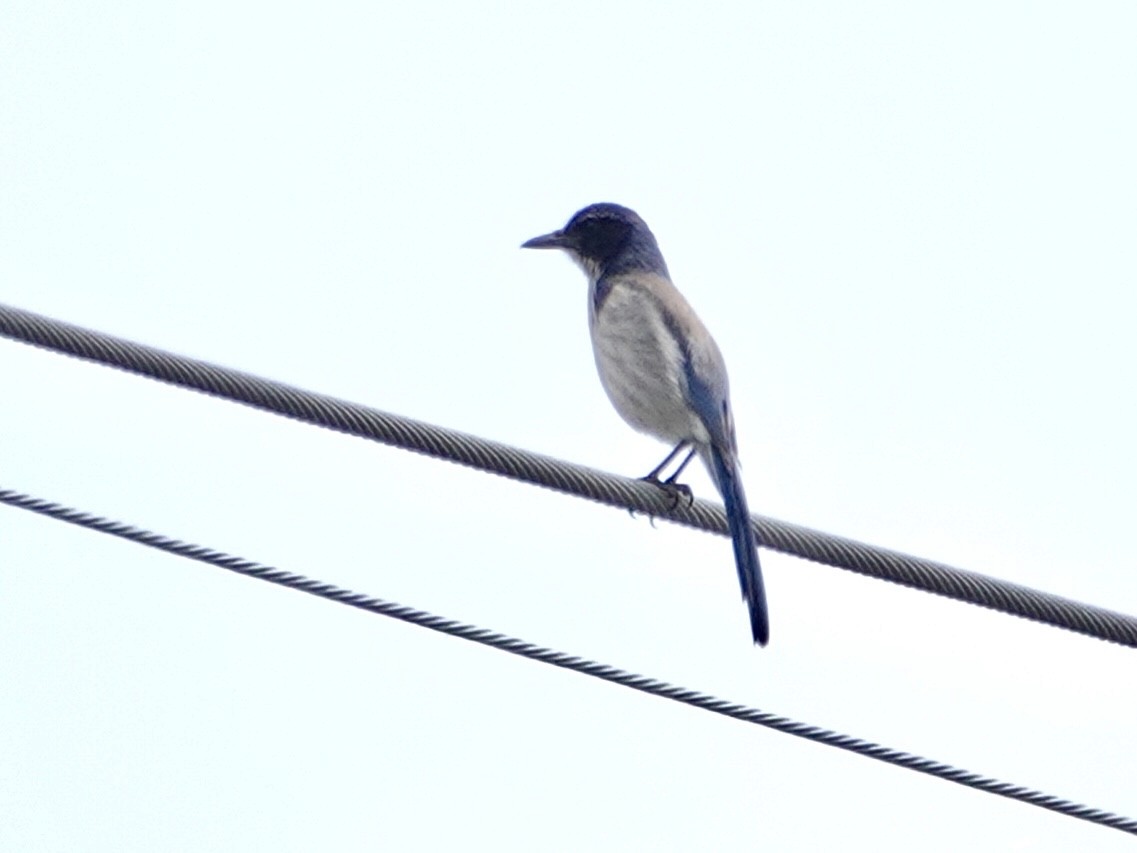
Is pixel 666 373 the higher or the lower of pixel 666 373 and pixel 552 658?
the higher

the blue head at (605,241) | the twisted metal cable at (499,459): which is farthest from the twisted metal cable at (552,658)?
the blue head at (605,241)

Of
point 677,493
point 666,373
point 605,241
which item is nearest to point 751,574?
point 677,493

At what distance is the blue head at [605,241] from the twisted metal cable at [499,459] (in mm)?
3656

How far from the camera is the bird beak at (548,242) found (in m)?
10.6

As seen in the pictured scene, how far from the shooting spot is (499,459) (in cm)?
626

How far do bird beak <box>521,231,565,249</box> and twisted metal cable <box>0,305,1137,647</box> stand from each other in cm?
385

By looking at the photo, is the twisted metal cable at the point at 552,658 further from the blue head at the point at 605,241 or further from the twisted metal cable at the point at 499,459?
the blue head at the point at 605,241

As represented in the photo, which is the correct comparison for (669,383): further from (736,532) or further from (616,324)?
(736,532)

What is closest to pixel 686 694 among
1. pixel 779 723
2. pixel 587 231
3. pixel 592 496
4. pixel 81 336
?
pixel 779 723

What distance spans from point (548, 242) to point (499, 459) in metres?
4.47

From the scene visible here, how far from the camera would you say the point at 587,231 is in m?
10.6

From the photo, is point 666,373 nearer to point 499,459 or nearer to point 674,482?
point 674,482

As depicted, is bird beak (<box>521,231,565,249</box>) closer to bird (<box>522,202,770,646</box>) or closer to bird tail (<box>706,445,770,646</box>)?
bird (<box>522,202,770,646</box>)

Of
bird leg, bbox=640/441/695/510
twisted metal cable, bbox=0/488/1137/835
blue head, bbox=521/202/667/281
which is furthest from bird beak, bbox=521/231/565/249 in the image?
twisted metal cable, bbox=0/488/1137/835
